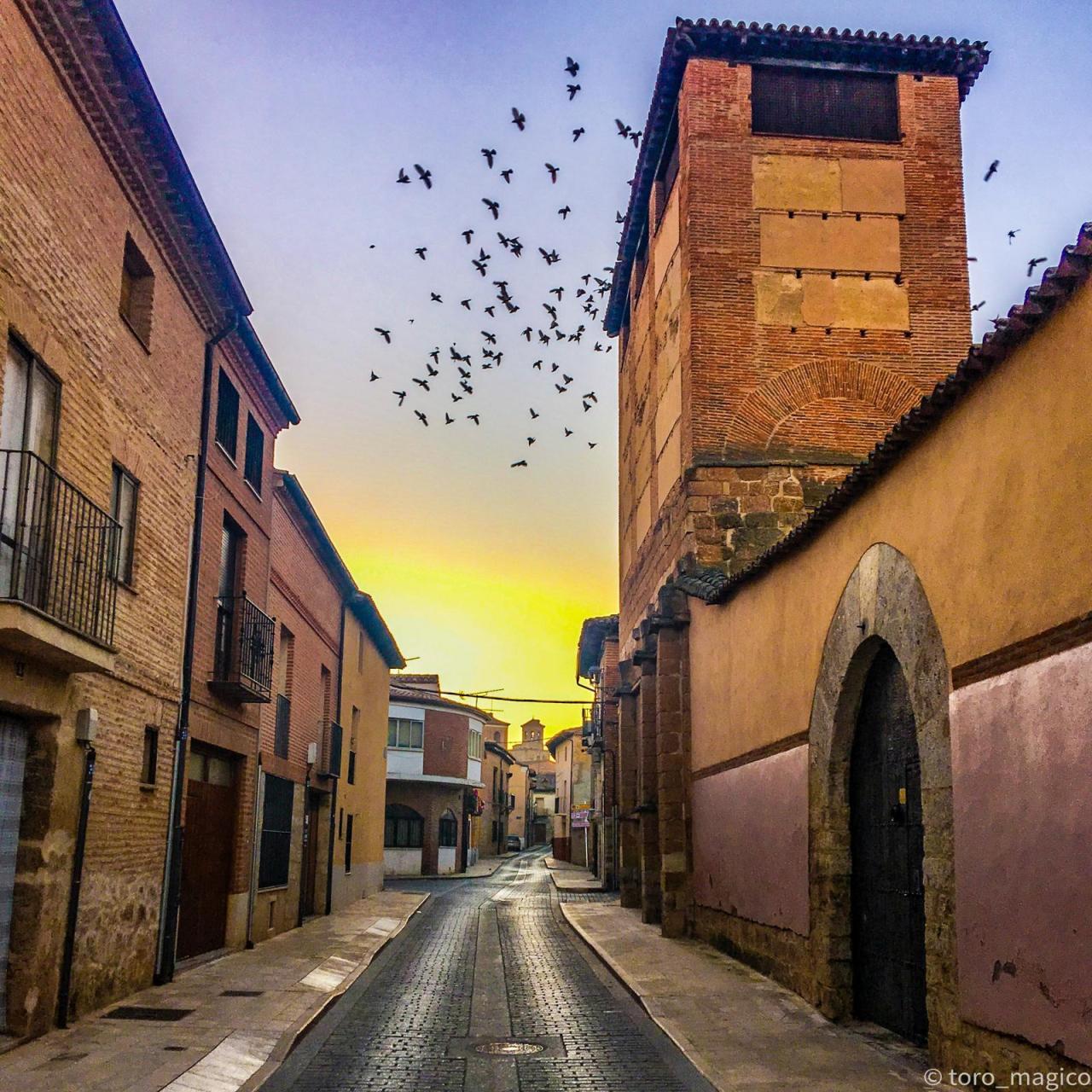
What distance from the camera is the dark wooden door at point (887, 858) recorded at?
943 cm

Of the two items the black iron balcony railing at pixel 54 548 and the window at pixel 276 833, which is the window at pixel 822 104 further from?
the black iron balcony railing at pixel 54 548

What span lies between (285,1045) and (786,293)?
591 inches

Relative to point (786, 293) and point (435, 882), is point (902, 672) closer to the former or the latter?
point (786, 293)

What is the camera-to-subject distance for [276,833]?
60.7 feet

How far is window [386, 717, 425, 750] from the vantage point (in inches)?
1882

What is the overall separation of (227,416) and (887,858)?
31.5 ft

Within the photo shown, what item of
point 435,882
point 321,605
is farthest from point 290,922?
point 435,882

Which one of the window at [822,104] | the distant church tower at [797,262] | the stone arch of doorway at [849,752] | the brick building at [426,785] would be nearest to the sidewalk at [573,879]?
the brick building at [426,785]

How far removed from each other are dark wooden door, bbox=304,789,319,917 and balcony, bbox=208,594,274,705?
22.2ft

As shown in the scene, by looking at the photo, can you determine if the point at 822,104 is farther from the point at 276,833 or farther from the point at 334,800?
the point at 334,800

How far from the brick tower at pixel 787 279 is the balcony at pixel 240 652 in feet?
20.6

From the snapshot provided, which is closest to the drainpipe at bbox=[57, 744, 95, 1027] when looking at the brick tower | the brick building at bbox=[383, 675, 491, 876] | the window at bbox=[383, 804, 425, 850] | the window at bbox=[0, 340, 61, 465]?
the window at bbox=[0, 340, 61, 465]

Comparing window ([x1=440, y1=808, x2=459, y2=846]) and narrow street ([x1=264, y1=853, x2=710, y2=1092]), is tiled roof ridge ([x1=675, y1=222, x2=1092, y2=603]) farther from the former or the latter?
window ([x1=440, y1=808, x2=459, y2=846])

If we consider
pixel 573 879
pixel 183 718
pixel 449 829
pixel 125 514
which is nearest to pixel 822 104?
pixel 125 514
